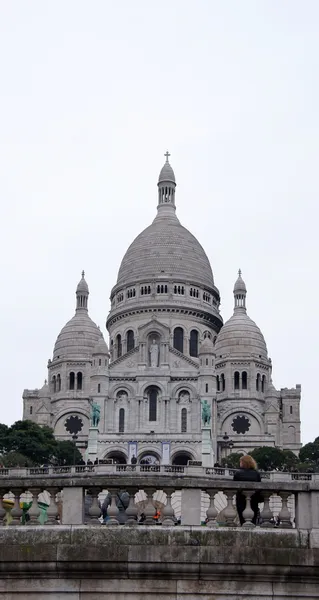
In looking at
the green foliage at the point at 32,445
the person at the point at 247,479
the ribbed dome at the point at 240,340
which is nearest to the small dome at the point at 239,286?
the ribbed dome at the point at 240,340

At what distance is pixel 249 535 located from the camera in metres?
10.6

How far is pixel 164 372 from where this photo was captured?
11206cm

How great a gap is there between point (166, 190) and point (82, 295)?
16083 millimetres

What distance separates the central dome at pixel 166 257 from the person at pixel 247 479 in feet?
372

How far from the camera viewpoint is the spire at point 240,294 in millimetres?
127825

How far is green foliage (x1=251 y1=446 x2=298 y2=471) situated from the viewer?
315 feet

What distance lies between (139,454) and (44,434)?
9.90 metres

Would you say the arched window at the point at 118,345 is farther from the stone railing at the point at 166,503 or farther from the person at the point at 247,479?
the stone railing at the point at 166,503

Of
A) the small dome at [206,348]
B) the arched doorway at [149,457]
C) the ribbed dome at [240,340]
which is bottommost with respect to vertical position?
the arched doorway at [149,457]

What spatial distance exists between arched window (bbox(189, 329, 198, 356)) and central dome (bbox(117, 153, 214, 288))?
5.59m

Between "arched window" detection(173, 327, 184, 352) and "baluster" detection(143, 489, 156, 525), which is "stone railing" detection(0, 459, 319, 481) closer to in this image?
"baluster" detection(143, 489, 156, 525)

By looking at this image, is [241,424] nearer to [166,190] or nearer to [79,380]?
[79,380]

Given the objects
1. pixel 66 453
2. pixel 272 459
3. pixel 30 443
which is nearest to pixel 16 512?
pixel 30 443

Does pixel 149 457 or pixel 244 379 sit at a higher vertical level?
pixel 244 379
